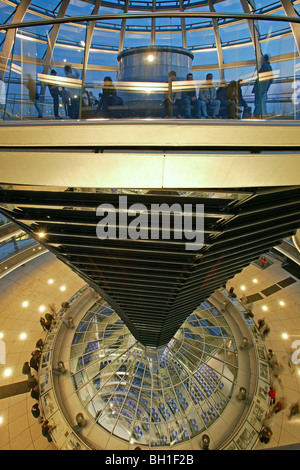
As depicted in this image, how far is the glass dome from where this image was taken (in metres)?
8.65

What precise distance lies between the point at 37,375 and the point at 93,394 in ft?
7.21

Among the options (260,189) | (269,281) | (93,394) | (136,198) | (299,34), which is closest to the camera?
(260,189)

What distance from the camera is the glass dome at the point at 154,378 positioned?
8.65 metres

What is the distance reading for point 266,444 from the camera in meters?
7.80

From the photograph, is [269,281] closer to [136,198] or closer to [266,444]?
[266,444]

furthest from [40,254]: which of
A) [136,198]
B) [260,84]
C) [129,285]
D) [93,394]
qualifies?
[260,84]

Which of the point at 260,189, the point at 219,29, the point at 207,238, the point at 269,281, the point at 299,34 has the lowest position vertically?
the point at 269,281
